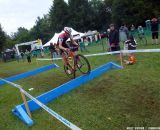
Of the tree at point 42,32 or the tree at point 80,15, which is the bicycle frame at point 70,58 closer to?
the tree at point 80,15

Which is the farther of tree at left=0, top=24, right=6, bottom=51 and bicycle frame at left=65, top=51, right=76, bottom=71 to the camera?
tree at left=0, top=24, right=6, bottom=51

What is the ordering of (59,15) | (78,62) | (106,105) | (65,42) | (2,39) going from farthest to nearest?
(59,15) → (2,39) → (65,42) → (78,62) → (106,105)

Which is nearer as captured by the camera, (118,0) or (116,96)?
(116,96)

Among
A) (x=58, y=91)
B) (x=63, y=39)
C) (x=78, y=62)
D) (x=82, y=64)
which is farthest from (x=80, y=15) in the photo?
(x=58, y=91)

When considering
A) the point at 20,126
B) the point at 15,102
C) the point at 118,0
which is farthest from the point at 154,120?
the point at 118,0

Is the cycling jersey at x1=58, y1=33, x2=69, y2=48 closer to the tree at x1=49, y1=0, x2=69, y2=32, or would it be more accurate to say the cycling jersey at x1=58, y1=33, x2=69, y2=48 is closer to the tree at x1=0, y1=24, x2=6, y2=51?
the tree at x1=0, y1=24, x2=6, y2=51

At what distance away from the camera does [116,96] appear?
7.86 metres

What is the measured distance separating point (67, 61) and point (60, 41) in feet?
3.58

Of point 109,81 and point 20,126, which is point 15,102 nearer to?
point 20,126

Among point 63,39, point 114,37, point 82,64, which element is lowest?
point 82,64

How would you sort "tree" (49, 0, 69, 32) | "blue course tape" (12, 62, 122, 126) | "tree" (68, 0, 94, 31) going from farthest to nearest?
"tree" (49, 0, 69, 32) → "tree" (68, 0, 94, 31) → "blue course tape" (12, 62, 122, 126)

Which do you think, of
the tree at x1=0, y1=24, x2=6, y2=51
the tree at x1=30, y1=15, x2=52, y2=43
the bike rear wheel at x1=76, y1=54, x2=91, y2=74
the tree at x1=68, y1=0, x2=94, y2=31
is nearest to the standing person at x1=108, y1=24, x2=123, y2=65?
the bike rear wheel at x1=76, y1=54, x2=91, y2=74

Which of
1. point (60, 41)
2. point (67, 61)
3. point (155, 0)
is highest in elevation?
point (155, 0)

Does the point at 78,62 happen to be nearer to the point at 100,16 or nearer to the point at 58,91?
the point at 58,91
